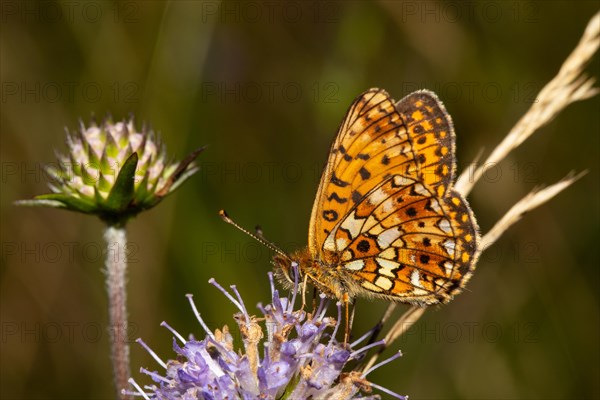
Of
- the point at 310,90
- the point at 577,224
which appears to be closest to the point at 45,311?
the point at 310,90

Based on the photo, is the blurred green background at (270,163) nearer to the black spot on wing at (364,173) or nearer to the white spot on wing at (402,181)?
the black spot on wing at (364,173)

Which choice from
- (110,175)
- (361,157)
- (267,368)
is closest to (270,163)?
(110,175)

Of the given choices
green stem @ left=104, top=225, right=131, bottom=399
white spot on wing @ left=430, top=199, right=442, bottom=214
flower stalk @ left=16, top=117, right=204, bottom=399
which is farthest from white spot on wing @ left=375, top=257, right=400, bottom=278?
green stem @ left=104, top=225, right=131, bottom=399

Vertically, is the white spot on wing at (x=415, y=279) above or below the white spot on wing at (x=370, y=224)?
below

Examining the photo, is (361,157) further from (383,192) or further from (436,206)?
(436,206)

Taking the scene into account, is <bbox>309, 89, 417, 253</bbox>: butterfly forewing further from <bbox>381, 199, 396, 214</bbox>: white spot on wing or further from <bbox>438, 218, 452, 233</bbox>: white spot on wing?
<bbox>438, 218, 452, 233</bbox>: white spot on wing

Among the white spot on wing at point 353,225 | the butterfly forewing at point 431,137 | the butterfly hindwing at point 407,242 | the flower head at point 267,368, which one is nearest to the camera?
the flower head at point 267,368

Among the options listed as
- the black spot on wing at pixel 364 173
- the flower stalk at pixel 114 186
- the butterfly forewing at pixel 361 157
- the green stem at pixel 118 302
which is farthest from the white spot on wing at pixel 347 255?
the green stem at pixel 118 302
